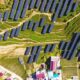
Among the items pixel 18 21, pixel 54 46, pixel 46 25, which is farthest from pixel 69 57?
pixel 18 21

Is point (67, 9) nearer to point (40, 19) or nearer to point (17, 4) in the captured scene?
point (40, 19)

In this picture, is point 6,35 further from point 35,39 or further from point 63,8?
point 63,8

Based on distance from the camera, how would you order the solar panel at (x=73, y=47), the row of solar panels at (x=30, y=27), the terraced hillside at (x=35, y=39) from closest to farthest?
the row of solar panels at (x=30, y=27) < the terraced hillside at (x=35, y=39) < the solar panel at (x=73, y=47)

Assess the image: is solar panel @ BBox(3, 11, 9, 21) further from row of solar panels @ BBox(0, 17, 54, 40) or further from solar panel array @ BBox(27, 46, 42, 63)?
solar panel array @ BBox(27, 46, 42, 63)

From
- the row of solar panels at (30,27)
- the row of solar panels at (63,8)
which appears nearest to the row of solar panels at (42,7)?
the row of solar panels at (63,8)

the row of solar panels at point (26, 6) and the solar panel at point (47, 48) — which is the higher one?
the row of solar panels at point (26, 6)

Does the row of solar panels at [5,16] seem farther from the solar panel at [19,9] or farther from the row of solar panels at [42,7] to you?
the solar panel at [19,9]

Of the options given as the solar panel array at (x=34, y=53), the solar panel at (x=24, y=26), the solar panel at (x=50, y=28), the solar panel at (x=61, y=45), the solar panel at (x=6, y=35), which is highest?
the solar panel at (x=24, y=26)

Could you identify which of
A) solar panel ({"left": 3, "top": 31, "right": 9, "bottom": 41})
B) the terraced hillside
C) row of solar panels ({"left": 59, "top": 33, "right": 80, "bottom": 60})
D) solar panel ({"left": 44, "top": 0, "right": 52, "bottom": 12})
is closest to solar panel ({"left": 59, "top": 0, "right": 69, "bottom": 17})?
the terraced hillside
